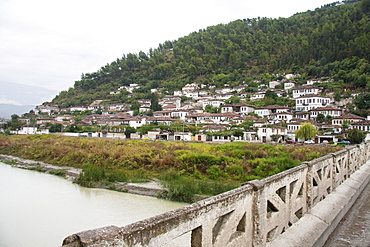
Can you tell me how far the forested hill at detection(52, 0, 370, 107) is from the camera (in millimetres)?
71375

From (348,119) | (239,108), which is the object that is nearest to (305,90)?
(239,108)

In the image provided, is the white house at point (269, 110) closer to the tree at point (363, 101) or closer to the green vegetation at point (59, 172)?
the tree at point (363, 101)

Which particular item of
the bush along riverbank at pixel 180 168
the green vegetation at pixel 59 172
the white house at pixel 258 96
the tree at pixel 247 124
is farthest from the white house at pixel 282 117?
the green vegetation at pixel 59 172

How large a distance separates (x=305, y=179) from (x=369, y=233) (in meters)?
1.35

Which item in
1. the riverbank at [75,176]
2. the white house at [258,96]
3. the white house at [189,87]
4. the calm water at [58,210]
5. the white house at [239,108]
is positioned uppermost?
the white house at [189,87]

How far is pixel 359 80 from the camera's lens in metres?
51.6

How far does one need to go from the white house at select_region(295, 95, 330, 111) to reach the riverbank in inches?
1600

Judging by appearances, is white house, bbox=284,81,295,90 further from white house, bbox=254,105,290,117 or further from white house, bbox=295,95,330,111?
white house, bbox=254,105,290,117

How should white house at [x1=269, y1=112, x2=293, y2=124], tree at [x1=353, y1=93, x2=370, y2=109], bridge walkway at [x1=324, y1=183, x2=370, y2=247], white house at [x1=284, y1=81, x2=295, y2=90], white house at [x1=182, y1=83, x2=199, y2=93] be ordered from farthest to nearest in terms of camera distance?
1. white house at [x1=182, y1=83, x2=199, y2=93]
2. white house at [x1=284, y1=81, x2=295, y2=90]
3. white house at [x1=269, y1=112, x2=293, y2=124]
4. tree at [x1=353, y1=93, x2=370, y2=109]
5. bridge walkway at [x1=324, y1=183, x2=370, y2=247]

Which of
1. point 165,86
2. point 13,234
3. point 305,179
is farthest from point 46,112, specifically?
point 305,179

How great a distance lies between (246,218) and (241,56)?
320 ft

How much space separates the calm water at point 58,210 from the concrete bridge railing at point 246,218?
7710 mm

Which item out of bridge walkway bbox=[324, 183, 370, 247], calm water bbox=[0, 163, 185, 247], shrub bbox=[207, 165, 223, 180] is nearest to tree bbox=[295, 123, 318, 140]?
shrub bbox=[207, 165, 223, 180]

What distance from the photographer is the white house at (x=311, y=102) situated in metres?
49.2
